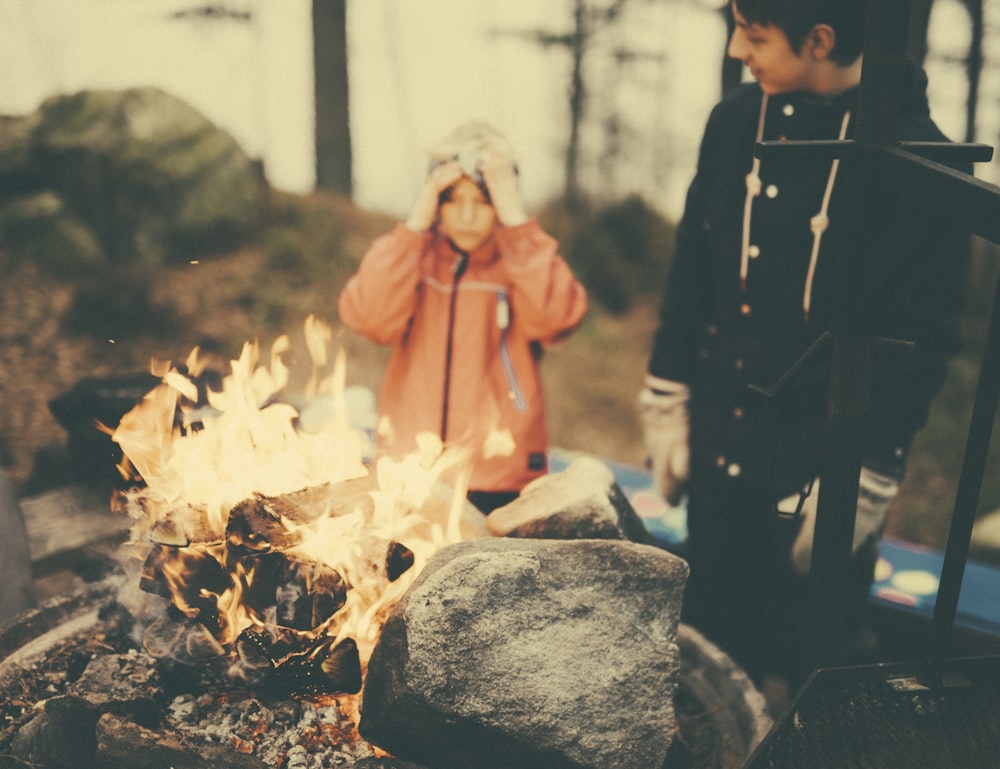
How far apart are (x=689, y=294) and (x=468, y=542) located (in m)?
1.31

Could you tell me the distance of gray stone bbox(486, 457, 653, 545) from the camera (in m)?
2.44

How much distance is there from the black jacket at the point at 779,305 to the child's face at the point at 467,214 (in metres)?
0.79

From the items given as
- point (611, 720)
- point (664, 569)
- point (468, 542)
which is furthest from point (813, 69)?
point (611, 720)

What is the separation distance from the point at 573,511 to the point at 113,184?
7362mm

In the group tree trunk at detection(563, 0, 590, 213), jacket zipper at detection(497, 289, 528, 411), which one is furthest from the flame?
tree trunk at detection(563, 0, 590, 213)

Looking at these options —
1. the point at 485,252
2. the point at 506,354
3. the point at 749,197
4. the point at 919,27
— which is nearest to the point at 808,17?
the point at 749,197

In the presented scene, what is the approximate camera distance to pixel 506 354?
3293 millimetres

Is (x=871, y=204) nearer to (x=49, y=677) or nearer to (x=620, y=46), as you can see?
(x=49, y=677)

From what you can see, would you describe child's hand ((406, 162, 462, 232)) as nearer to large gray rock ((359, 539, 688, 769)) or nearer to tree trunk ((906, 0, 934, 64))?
large gray rock ((359, 539, 688, 769))

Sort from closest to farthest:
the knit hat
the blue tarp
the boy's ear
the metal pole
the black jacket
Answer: the metal pole < the boy's ear < the black jacket < the knit hat < the blue tarp

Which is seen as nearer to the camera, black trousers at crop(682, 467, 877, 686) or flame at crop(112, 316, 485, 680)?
flame at crop(112, 316, 485, 680)

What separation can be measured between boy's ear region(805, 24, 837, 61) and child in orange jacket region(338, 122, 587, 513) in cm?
114

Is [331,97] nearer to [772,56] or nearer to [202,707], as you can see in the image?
[772,56]

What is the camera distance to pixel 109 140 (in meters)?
8.12
